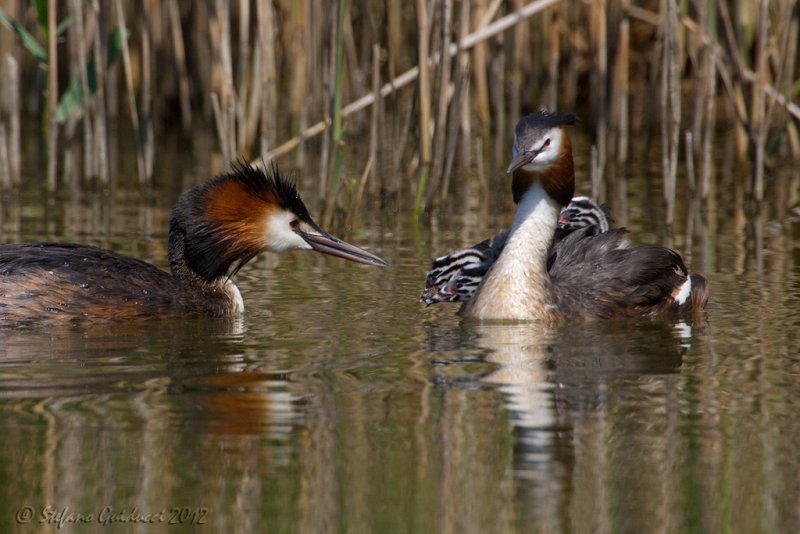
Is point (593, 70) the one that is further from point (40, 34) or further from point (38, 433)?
point (38, 433)

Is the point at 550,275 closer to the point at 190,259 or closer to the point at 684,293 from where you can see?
the point at 684,293

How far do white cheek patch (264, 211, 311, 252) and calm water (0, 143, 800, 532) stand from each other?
0.96 feet

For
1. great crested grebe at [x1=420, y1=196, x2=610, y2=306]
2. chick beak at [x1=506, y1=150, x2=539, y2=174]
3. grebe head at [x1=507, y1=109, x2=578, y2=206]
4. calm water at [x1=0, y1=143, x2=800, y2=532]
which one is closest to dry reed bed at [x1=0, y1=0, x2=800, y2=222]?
great crested grebe at [x1=420, y1=196, x2=610, y2=306]

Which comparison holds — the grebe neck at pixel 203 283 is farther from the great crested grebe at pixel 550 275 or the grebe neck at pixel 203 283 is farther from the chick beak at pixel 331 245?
the great crested grebe at pixel 550 275

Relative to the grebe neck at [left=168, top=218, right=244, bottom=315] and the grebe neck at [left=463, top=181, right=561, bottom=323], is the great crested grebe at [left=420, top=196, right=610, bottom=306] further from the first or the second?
the grebe neck at [left=168, top=218, right=244, bottom=315]

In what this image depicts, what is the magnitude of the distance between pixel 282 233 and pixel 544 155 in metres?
1.33

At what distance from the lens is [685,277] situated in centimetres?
690

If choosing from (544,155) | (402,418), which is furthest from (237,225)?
(402,418)

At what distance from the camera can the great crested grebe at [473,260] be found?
6.99 metres

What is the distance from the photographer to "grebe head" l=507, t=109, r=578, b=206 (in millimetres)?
6473

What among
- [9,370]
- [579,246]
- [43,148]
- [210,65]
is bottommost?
[9,370]

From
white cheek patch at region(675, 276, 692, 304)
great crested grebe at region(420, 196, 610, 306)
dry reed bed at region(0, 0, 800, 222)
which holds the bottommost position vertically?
white cheek patch at region(675, 276, 692, 304)

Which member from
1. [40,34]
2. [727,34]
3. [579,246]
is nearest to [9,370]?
[579,246]

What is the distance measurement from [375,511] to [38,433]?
1288mm
